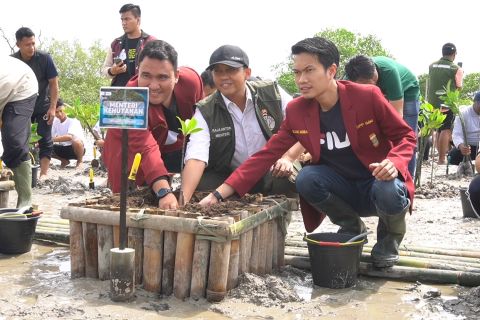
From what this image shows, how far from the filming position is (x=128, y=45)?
6.78 metres

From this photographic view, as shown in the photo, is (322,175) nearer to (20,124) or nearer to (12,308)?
(12,308)

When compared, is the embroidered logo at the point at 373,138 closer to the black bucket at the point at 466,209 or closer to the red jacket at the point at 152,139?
the red jacket at the point at 152,139

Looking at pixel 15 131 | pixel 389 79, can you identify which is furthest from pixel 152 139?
pixel 389 79

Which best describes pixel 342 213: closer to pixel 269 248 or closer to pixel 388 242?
pixel 388 242

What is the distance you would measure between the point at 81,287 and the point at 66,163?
801 cm

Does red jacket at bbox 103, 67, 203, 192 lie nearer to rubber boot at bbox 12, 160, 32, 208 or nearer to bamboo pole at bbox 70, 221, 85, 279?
bamboo pole at bbox 70, 221, 85, 279

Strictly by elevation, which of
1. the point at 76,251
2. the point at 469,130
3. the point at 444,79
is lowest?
the point at 76,251

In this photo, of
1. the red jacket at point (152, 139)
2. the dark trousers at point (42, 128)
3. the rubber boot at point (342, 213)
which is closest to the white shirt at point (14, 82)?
the red jacket at point (152, 139)

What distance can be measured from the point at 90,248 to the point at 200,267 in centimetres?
73

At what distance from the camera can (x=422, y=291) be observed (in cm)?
347

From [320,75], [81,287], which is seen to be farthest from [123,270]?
[320,75]

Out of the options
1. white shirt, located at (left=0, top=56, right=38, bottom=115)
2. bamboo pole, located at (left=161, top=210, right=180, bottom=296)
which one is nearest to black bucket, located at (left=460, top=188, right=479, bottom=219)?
bamboo pole, located at (left=161, top=210, right=180, bottom=296)

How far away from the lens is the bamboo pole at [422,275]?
355 cm

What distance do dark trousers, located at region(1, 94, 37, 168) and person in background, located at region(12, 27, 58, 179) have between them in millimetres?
2617
